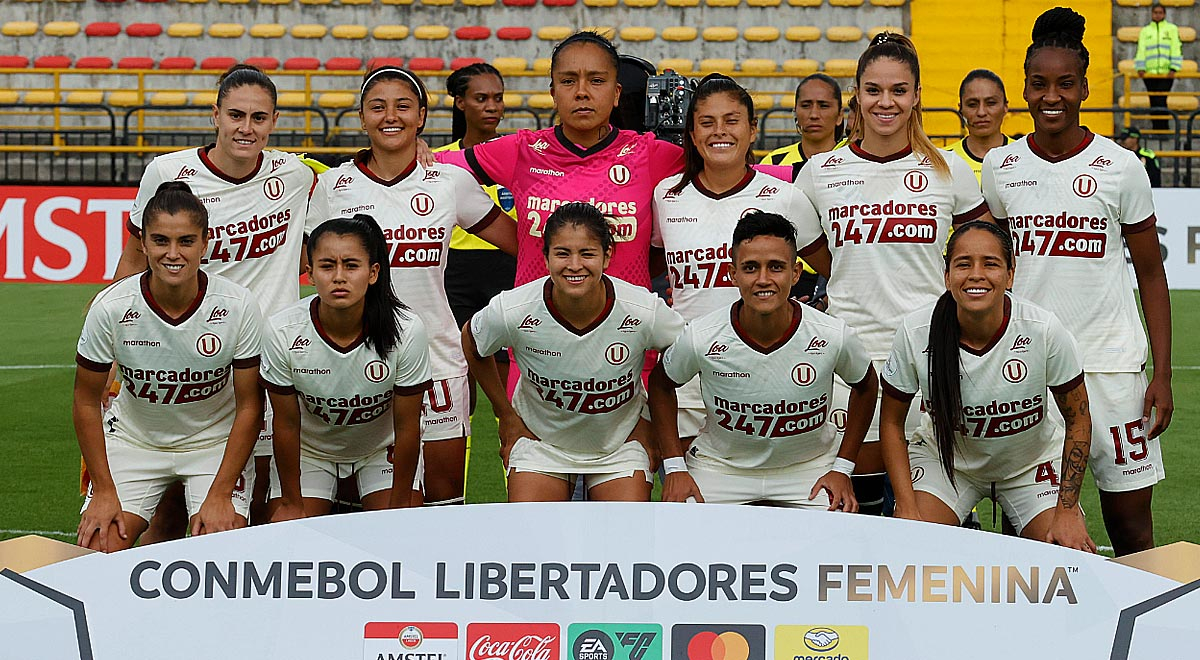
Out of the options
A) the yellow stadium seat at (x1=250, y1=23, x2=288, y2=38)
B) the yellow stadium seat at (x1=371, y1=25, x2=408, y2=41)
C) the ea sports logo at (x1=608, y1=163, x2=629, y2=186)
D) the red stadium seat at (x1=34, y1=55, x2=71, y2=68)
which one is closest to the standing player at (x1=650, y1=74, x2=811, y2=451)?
the ea sports logo at (x1=608, y1=163, x2=629, y2=186)

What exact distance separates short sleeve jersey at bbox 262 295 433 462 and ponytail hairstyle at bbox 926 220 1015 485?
1392mm

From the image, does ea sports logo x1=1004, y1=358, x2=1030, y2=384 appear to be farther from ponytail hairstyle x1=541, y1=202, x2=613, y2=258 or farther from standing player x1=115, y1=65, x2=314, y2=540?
standing player x1=115, y1=65, x2=314, y2=540

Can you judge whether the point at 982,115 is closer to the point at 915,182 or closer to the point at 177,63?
the point at 915,182

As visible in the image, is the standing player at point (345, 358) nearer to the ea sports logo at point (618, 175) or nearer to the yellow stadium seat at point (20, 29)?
the ea sports logo at point (618, 175)

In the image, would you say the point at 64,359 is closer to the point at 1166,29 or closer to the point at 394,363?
the point at 394,363

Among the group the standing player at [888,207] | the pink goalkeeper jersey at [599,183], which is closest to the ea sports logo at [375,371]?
→ the pink goalkeeper jersey at [599,183]

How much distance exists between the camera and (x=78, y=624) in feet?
8.70

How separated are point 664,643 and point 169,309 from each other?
202 cm

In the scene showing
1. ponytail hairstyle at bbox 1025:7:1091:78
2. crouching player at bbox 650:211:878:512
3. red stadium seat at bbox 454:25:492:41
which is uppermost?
red stadium seat at bbox 454:25:492:41

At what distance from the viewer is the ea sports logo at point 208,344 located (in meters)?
4.02

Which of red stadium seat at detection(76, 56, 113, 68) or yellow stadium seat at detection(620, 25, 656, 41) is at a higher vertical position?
yellow stadium seat at detection(620, 25, 656, 41)

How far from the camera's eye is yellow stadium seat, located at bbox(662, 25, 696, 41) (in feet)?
60.1

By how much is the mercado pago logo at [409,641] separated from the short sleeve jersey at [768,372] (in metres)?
1.50

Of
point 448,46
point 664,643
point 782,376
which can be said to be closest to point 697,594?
point 664,643
